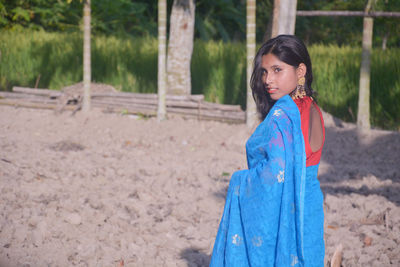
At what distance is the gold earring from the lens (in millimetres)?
2064

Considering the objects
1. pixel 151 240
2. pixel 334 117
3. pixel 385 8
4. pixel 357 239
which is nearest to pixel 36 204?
pixel 151 240

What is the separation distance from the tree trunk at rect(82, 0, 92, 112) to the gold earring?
7.50 meters

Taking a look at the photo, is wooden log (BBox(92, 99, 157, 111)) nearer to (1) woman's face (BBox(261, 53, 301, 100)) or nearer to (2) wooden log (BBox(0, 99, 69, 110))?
(2) wooden log (BBox(0, 99, 69, 110))

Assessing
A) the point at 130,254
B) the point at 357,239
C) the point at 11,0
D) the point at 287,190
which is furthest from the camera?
the point at 11,0

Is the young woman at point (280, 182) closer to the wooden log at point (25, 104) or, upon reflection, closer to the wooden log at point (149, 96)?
the wooden log at point (149, 96)

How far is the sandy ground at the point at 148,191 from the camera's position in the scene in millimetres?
3547

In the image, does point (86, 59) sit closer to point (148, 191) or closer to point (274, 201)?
point (148, 191)

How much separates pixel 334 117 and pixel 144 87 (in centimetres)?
426

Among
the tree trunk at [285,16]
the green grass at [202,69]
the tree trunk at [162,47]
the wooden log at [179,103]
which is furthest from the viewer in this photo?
the wooden log at [179,103]

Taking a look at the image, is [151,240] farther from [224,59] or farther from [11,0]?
[11,0]

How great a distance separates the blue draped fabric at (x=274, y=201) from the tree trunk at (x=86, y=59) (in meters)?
7.51

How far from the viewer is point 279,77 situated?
203cm

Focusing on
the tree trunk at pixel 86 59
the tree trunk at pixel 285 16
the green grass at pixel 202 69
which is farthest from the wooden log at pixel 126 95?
the tree trunk at pixel 285 16

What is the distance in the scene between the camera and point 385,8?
967 centimetres
